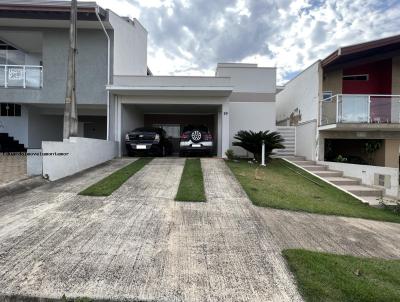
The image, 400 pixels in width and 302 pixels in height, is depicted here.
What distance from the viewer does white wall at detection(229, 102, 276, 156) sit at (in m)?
15.6

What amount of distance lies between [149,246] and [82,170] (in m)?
6.92

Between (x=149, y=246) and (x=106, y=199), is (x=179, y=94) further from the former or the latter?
(x=149, y=246)

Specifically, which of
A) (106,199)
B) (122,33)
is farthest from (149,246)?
(122,33)

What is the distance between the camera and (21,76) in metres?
13.6

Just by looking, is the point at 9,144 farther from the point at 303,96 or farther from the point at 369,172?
the point at 369,172

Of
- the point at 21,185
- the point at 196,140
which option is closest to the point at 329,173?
the point at 196,140

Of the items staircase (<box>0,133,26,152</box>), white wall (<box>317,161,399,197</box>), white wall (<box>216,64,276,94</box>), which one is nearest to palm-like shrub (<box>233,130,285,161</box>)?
white wall (<box>317,161,399,197</box>)

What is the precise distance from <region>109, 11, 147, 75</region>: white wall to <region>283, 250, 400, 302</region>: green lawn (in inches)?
502

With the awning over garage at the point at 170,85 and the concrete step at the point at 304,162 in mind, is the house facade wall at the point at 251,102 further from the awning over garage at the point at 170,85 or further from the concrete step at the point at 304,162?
the concrete step at the point at 304,162

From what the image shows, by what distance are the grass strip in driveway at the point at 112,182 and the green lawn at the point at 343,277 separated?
504cm

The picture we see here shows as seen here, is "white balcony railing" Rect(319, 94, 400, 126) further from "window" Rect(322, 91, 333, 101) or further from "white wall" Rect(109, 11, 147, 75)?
"white wall" Rect(109, 11, 147, 75)

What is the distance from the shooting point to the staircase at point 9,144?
15.2 metres

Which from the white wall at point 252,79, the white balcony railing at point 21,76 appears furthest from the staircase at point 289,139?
the white balcony railing at point 21,76

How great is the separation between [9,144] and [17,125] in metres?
1.15
